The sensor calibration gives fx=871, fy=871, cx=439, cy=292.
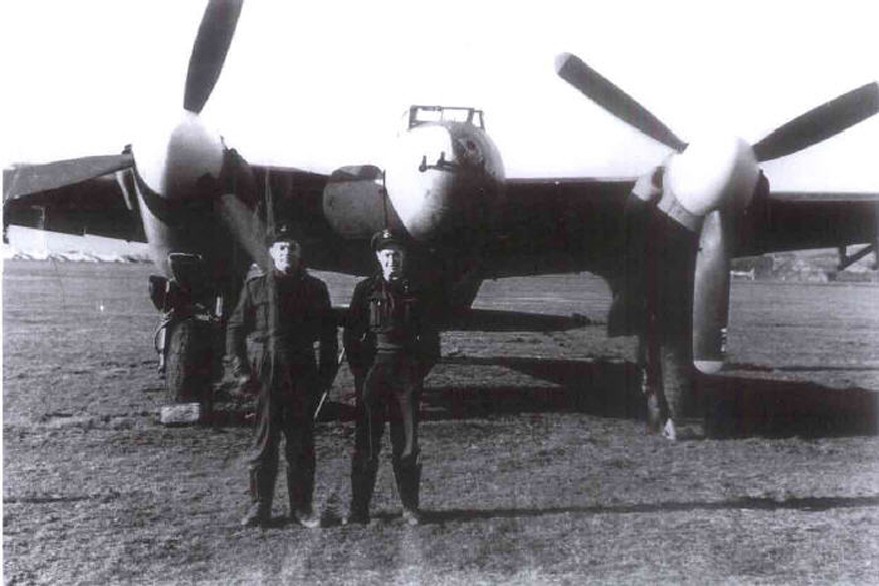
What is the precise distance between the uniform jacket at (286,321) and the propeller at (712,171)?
12.3 feet

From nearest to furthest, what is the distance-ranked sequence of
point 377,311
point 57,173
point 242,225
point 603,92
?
point 377,311 → point 242,225 → point 57,173 → point 603,92

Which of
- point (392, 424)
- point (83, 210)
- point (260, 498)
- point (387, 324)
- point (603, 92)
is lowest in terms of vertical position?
point (260, 498)

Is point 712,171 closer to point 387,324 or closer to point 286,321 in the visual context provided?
point 387,324

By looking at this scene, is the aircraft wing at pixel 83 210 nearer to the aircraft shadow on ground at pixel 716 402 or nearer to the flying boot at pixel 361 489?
the flying boot at pixel 361 489

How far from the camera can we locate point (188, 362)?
952 cm

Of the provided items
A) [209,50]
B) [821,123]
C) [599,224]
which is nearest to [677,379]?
[599,224]

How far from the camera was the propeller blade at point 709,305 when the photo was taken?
832cm

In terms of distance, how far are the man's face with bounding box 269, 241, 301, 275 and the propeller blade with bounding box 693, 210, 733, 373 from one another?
4.10 meters

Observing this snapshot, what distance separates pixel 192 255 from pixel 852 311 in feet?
106

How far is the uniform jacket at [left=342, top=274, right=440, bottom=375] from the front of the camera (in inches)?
246

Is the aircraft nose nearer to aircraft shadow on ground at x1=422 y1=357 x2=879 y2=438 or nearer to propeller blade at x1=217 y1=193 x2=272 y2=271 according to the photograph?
propeller blade at x1=217 y1=193 x2=272 y2=271

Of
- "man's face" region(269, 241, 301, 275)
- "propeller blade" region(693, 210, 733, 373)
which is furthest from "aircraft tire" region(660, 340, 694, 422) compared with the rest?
"man's face" region(269, 241, 301, 275)

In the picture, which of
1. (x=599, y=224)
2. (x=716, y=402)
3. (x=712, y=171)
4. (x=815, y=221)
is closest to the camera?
(x=712, y=171)

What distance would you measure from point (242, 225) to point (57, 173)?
182 centimetres
